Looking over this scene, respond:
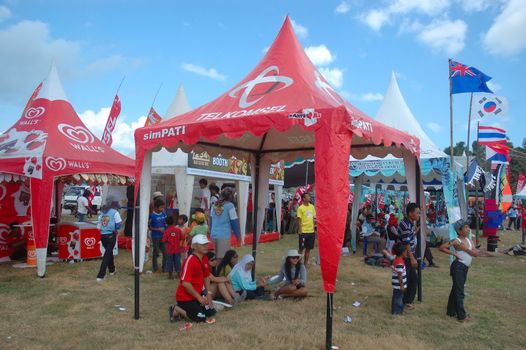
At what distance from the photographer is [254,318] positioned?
18.4 feet

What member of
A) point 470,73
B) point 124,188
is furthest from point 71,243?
point 470,73

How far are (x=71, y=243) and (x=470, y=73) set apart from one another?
1080 cm

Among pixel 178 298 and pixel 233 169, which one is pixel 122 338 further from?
pixel 233 169

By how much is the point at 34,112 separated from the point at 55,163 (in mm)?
2384

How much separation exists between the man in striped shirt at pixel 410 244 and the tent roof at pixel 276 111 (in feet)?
3.16

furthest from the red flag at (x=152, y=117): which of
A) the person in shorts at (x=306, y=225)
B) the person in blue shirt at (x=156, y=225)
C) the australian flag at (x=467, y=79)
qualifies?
the australian flag at (x=467, y=79)

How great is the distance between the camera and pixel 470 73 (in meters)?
10.4

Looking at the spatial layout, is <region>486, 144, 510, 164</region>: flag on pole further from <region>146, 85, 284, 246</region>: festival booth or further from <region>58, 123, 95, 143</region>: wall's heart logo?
<region>58, 123, 95, 143</region>: wall's heart logo

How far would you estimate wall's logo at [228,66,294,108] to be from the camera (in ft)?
18.8

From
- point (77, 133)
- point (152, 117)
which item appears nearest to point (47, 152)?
point (77, 133)

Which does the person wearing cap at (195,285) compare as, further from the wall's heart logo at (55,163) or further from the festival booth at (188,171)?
the festival booth at (188,171)

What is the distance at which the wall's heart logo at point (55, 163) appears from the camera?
8601 mm

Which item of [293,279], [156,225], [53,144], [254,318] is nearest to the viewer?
[254,318]

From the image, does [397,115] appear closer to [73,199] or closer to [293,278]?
[293,278]
